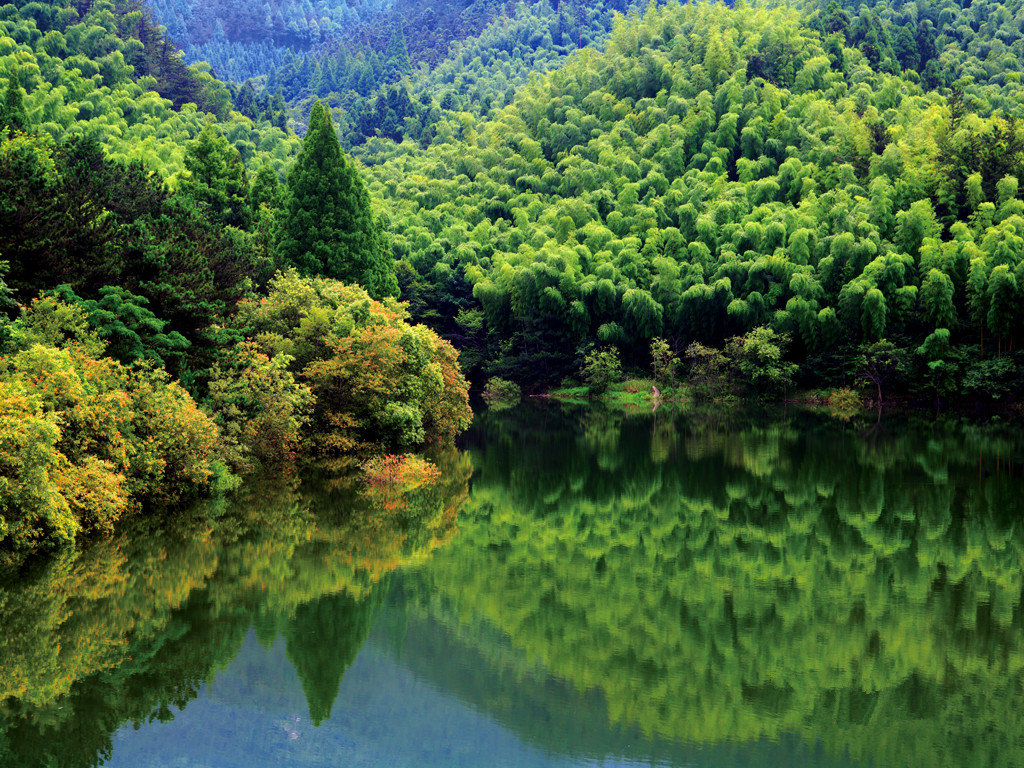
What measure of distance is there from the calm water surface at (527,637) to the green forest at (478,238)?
2786mm

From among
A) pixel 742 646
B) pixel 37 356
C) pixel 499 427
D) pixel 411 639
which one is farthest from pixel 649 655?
pixel 499 427

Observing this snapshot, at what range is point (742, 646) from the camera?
11.0 m

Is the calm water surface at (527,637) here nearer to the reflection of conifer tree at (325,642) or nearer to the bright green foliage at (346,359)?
the reflection of conifer tree at (325,642)

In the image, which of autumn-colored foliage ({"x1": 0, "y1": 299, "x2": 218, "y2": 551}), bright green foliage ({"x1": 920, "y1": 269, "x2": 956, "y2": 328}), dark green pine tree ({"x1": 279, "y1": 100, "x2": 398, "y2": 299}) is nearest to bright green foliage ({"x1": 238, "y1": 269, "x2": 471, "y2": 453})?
autumn-colored foliage ({"x1": 0, "y1": 299, "x2": 218, "y2": 551})

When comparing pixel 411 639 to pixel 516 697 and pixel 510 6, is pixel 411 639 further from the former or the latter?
pixel 510 6

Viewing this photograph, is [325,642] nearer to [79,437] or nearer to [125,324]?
[79,437]

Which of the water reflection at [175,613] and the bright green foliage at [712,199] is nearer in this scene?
the water reflection at [175,613]

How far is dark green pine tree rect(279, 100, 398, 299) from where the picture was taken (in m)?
34.2

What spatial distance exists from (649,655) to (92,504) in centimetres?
883

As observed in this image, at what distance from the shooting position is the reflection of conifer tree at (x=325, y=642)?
32.4 ft

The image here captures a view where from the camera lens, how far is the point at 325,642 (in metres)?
11.1

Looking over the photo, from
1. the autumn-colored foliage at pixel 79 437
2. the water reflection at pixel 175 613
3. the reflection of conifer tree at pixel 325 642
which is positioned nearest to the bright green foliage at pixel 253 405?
the autumn-colored foliage at pixel 79 437

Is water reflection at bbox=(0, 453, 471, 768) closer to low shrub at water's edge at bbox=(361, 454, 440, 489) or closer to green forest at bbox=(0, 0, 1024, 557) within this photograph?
green forest at bbox=(0, 0, 1024, 557)

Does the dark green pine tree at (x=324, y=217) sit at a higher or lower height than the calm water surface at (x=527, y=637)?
higher
